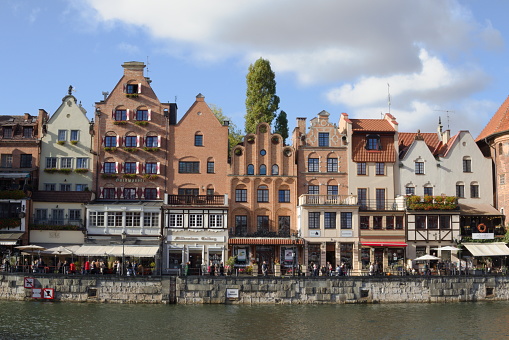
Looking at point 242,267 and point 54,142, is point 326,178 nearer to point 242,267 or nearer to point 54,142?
point 242,267

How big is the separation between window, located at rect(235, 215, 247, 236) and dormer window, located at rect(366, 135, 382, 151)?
47.6ft

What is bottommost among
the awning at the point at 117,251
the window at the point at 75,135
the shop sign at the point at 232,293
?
the shop sign at the point at 232,293

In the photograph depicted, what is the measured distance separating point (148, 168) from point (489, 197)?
3464 centimetres

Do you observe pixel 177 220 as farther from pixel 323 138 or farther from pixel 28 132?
pixel 28 132

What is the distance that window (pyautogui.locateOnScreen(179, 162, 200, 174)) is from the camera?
65.2 m

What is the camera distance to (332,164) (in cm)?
6594

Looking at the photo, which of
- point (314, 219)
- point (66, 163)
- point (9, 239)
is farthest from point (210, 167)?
point (9, 239)

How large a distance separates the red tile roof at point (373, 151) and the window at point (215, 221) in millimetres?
14734

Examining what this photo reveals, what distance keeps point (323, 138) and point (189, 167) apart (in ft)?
45.3

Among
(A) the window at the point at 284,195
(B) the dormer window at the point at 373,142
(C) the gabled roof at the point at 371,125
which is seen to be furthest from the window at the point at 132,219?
(B) the dormer window at the point at 373,142

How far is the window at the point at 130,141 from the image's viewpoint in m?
65.6

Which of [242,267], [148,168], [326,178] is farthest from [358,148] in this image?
[148,168]

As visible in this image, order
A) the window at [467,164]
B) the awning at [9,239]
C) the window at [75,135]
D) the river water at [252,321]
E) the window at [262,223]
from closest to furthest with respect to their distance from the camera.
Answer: the river water at [252,321], the awning at [9,239], the window at [262,223], the window at [75,135], the window at [467,164]

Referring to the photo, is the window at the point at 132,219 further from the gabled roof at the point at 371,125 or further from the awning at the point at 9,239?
the gabled roof at the point at 371,125
